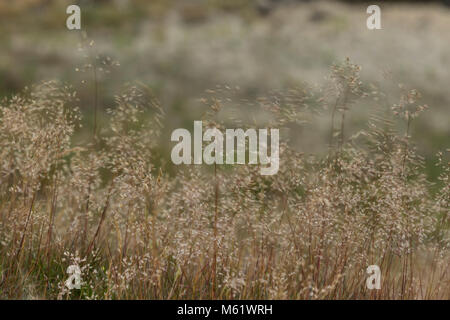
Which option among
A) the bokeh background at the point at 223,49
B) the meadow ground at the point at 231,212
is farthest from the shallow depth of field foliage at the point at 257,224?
the bokeh background at the point at 223,49

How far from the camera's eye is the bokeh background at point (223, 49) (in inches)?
435

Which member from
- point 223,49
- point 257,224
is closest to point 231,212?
point 257,224

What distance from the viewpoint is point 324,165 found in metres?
3.24

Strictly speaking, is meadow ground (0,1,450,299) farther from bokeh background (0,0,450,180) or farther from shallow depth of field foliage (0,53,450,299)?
bokeh background (0,0,450,180)

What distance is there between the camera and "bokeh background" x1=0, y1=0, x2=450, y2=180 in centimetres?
1104

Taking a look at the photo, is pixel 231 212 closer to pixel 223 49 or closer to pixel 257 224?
pixel 257 224

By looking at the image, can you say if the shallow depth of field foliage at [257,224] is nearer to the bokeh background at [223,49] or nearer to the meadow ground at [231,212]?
the meadow ground at [231,212]

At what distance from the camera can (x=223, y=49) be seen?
14.8 m

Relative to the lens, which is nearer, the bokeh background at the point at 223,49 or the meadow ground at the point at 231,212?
the meadow ground at the point at 231,212

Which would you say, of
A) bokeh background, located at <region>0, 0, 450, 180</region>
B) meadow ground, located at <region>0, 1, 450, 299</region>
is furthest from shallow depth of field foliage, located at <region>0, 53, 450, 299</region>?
bokeh background, located at <region>0, 0, 450, 180</region>

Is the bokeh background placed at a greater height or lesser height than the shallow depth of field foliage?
greater

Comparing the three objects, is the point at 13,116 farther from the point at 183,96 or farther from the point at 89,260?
the point at 183,96

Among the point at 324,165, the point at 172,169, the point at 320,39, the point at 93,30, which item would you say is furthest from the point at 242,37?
the point at 324,165
